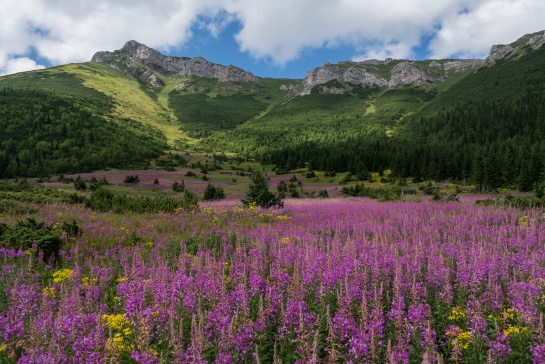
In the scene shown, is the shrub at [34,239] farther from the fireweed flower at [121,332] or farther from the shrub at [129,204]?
the shrub at [129,204]

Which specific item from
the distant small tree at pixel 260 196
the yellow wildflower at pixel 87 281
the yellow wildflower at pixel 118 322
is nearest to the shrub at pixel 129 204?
the distant small tree at pixel 260 196

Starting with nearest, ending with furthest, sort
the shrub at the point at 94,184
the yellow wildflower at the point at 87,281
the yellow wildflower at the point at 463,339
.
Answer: the yellow wildflower at the point at 463,339, the yellow wildflower at the point at 87,281, the shrub at the point at 94,184

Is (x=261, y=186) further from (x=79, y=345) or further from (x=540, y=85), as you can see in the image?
(x=540, y=85)

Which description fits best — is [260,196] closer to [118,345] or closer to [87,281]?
[87,281]

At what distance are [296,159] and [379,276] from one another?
314 ft

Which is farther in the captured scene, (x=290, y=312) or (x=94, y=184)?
(x=94, y=184)

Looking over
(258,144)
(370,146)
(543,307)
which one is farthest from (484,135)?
(543,307)

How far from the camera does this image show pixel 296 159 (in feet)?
331

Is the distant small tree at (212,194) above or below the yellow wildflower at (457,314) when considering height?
below

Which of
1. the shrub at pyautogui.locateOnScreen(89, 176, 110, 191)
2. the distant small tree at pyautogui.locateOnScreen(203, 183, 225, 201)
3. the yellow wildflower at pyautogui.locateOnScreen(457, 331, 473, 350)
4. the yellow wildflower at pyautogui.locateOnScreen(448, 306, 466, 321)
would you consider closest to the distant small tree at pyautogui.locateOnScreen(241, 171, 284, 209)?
the distant small tree at pyautogui.locateOnScreen(203, 183, 225, 201)

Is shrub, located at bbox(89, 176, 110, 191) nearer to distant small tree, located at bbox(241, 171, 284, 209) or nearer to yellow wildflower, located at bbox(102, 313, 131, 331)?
distant small tree, located at bbox(241, 171, 284, 209)

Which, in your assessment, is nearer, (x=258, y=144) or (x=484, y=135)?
(x=484, y=135)

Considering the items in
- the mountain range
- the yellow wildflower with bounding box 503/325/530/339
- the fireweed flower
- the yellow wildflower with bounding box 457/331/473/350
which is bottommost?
the fireweed flower

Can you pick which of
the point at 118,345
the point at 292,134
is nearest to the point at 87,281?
the point at 118,345
